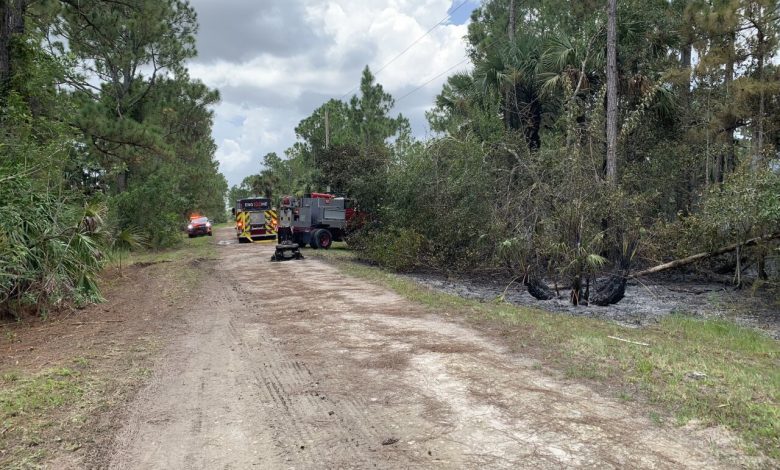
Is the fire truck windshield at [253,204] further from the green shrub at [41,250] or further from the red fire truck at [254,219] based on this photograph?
the green shrub at [41,250]

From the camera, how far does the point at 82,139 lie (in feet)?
47.8

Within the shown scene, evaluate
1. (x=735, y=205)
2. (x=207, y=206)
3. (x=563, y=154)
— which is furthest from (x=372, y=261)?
(x=207, y=206)

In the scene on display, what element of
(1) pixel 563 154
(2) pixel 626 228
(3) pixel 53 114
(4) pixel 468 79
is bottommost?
(2) pixel 626 228

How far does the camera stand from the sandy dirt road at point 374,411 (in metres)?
3.52

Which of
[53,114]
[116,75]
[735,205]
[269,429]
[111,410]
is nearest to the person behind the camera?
[269,429]

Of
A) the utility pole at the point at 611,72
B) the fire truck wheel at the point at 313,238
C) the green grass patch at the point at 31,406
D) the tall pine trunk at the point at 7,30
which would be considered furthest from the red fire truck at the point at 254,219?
the green grass patch at the point at 31,406

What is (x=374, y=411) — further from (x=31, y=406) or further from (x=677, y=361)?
(x=677, y=361)

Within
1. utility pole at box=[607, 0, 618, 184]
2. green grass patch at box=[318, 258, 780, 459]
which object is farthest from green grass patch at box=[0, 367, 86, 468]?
utility pole at box=[607, 0, 618, 184]

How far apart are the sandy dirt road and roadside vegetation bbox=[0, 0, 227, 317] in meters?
3.09

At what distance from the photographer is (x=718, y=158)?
2173 centimetres

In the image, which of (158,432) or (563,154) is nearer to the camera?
(158,432)

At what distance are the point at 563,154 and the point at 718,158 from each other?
1399 cm

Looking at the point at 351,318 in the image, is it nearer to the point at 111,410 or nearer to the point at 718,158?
the point at 111,410

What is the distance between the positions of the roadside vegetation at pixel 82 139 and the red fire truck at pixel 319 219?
5.66 meters
